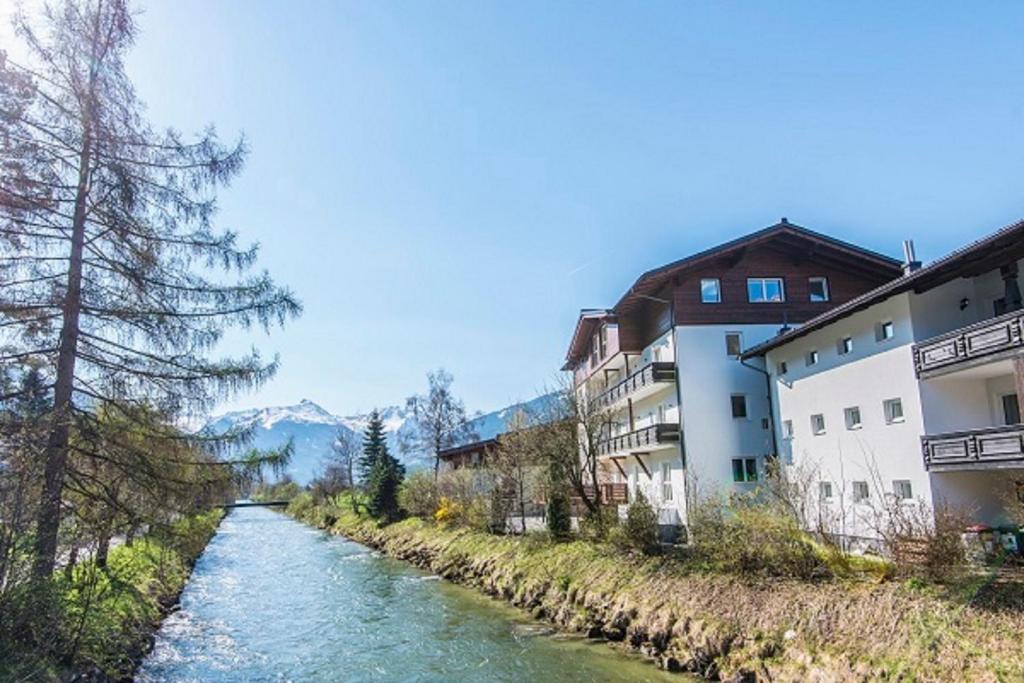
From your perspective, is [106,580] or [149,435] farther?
[106,580]

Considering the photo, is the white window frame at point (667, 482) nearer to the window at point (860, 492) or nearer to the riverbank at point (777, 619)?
the riverbank at point (777, 619)

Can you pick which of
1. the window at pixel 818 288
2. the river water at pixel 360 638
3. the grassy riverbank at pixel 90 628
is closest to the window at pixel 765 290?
the window at pixel 818 288

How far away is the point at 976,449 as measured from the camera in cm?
1507

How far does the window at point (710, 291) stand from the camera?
26516 mm

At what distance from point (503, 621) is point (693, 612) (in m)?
6.30

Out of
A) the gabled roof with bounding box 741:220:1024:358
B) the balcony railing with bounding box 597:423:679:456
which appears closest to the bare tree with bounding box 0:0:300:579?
the gabled roof with bounding box 741:220:1024:358

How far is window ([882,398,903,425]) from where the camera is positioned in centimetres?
1802

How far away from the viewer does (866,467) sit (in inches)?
751

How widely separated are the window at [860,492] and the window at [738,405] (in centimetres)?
670

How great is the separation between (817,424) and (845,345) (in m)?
3.01

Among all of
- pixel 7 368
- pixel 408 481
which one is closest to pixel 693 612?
pixel 7 368

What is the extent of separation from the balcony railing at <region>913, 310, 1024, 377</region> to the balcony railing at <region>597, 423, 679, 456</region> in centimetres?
1038

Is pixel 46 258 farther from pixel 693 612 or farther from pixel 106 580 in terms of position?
pixel 693 612

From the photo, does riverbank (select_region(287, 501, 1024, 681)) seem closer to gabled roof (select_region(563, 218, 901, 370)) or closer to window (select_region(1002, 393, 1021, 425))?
window (select_region(1002, 393, 1021, 425))
